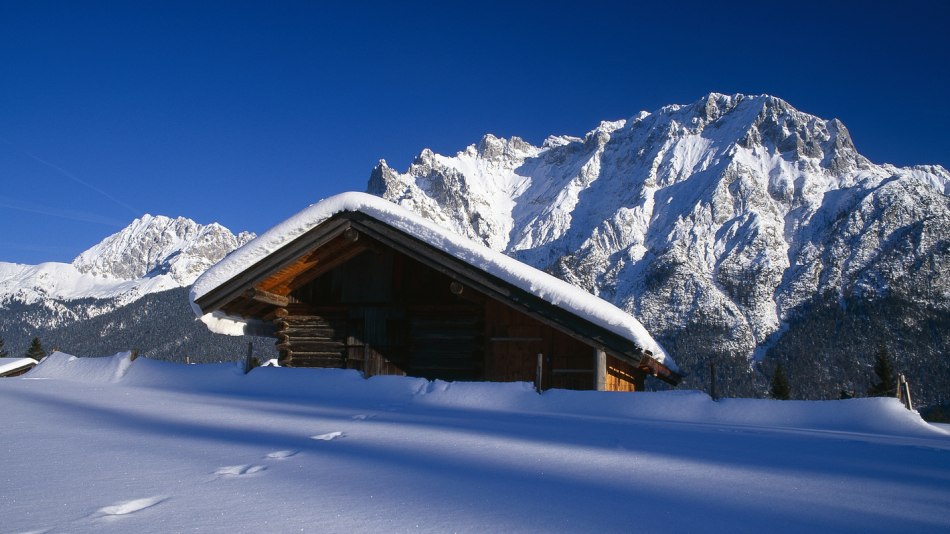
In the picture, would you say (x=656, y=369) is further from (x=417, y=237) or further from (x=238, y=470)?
(x=238, y=470)

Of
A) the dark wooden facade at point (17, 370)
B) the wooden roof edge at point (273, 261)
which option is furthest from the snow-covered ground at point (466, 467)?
the dark wooden facade at point (17, 370)

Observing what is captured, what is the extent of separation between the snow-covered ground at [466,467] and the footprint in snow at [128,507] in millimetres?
16

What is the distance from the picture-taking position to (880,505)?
307 centimetres

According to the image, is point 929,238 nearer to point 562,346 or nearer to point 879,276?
point 879,276

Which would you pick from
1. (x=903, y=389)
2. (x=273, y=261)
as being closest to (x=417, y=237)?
(x=273, y=261)

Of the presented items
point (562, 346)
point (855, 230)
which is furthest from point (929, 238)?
point (562, 346)

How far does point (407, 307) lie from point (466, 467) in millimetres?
8666

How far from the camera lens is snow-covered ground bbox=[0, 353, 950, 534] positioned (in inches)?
105

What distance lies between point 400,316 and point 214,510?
9760 millimetres

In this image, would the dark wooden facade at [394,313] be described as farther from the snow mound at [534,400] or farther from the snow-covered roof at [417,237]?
the snow mound at [534,400]

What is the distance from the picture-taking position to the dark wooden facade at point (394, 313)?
419 inches

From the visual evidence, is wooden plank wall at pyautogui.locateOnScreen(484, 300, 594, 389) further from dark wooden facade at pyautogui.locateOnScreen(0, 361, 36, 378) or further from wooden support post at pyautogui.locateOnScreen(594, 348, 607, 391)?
dark wooden facade at pyautogui.locateOnScreen(0, 361, 36, 378)

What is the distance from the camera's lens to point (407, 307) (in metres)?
12.3

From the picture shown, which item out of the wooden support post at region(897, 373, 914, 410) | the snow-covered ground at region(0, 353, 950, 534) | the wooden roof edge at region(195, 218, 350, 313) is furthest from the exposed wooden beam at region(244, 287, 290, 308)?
the wooden support post at region(897, 373, 914, 410)
